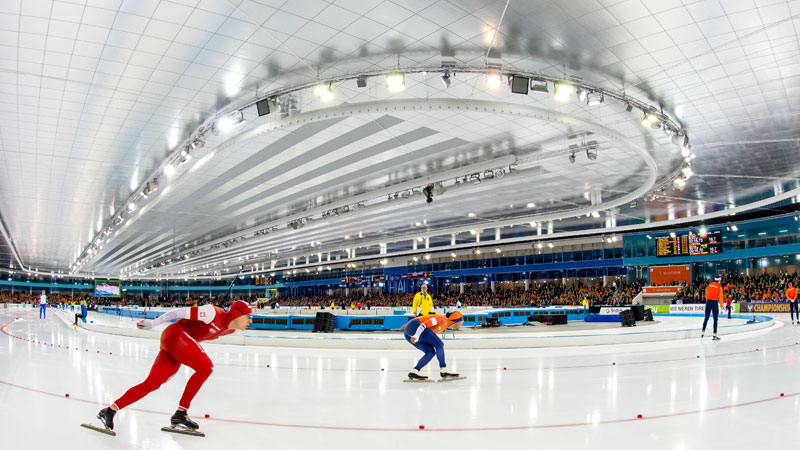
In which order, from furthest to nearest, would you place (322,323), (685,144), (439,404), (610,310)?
(610,310) → (322,323) → (685,144) → (439,404)

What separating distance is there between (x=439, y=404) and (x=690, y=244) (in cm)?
3441

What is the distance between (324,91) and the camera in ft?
31.1

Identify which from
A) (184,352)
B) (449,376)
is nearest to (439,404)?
(449,376)

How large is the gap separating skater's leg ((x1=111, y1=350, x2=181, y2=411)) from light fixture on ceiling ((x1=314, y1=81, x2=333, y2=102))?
250 inches

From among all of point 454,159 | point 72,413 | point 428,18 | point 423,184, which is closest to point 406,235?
point 423,184

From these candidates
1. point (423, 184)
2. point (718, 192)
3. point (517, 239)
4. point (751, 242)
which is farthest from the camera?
point (517, 239)

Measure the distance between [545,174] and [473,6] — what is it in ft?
36.7

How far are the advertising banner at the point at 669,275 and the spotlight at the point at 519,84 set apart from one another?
31.9m

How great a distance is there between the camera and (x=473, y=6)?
7.41 meters

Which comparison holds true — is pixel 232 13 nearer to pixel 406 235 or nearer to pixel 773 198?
pixel 773 198

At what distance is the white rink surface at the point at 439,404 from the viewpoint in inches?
151

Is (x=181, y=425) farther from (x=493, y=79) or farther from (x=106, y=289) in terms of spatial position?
(x=106, y=289)

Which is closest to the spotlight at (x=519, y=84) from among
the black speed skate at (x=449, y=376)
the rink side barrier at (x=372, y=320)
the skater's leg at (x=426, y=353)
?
the skater's leg at (x=426, y=353)

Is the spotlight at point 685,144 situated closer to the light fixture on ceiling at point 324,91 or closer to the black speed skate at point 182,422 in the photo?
the light fixture on ceiling at point 324,91
